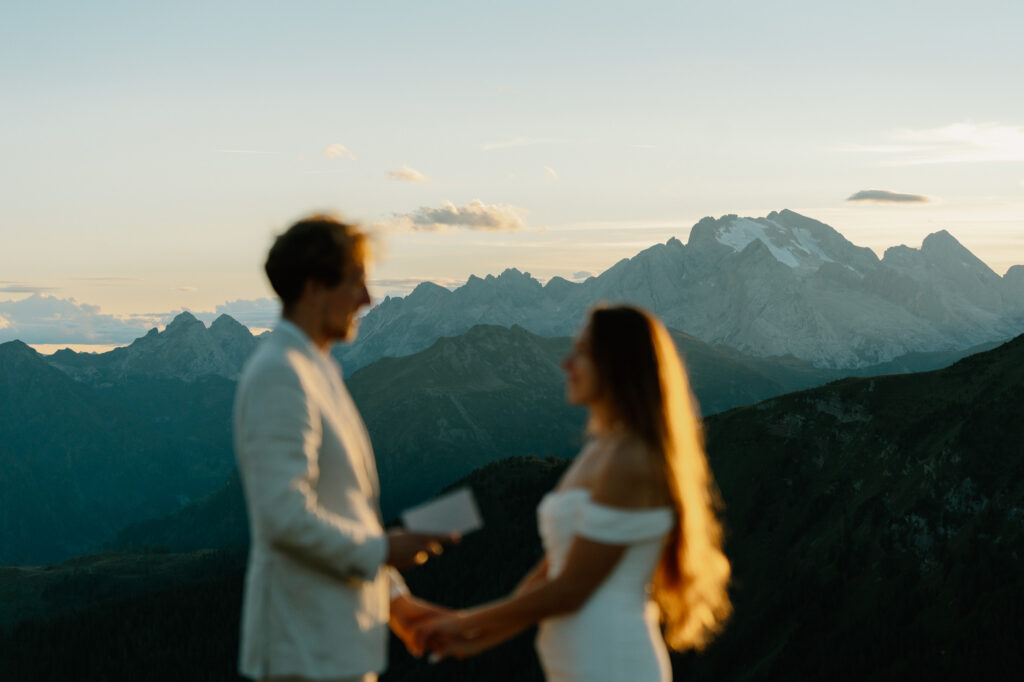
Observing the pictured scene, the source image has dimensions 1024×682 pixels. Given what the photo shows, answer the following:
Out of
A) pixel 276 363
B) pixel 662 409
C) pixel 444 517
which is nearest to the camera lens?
pixel 276 363

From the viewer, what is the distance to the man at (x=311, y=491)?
6.24m

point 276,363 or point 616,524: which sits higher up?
point 276,363

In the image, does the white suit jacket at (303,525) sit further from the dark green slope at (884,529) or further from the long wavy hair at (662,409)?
the dark green slope at (884,529)

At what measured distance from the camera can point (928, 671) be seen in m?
112

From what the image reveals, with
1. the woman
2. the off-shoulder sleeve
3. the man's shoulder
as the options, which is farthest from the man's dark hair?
the off-shoulder sleeve

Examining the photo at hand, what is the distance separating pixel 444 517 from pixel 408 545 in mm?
444

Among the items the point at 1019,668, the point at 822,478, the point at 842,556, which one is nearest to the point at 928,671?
the point at 1019,668

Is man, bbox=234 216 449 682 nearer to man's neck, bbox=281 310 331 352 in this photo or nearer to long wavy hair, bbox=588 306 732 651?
man's neck, bbox=281 310 331 352

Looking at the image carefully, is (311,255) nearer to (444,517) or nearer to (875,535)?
(444,517)

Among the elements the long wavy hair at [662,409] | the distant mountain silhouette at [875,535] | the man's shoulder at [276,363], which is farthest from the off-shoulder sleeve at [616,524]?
the distant mountain silhouette at [875,535]

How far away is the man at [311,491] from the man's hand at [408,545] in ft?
0.03

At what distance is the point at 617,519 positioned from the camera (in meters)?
6.64

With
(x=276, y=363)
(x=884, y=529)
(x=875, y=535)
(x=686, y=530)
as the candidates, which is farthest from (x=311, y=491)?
(x=875, y=535)

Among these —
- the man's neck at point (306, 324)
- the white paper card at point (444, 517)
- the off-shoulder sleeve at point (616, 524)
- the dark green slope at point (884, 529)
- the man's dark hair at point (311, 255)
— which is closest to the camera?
the off-shoulder sleeve at point (616, 524)
